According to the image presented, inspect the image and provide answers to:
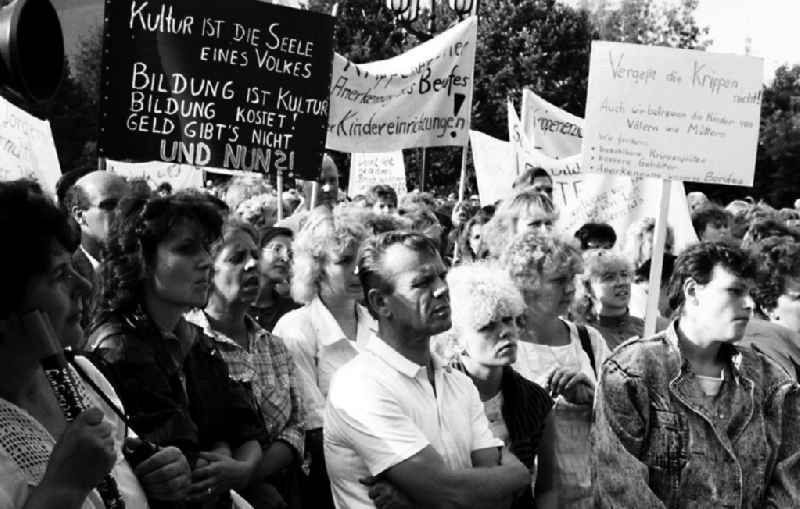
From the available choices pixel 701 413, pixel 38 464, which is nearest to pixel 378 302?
pixel 701 413

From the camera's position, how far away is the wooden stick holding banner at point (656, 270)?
5.15 m

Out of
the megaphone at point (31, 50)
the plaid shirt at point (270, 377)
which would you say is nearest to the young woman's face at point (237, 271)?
the plaid shirt at point (270, 377)

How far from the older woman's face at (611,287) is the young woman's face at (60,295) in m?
3.39

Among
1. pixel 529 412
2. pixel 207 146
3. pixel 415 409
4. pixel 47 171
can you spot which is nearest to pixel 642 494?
pixel 529 412

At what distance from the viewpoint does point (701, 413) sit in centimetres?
381

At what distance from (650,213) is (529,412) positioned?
18.9 feet

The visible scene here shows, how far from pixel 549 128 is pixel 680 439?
775 cm

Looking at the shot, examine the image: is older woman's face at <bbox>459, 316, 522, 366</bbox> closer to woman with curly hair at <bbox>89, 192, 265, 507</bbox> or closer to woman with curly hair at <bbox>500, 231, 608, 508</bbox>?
woman with curly hair at <bbox>500, 231, 608, 508</bbox>

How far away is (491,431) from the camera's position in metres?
3.80

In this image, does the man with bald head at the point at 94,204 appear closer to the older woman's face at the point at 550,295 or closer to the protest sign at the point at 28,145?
the protest sign at the point at 28,145

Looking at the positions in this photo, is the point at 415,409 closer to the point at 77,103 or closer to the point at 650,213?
the point at 650,213

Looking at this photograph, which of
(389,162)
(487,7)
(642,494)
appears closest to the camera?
(642,494)

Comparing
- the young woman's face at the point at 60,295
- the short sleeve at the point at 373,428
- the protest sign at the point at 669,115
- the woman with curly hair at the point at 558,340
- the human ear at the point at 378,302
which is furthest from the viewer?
the protest sign at the point at 669,115

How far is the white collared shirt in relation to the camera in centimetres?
448
